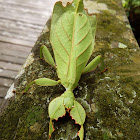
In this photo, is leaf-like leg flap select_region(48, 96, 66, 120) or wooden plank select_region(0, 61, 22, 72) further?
wooden plank select_region(0, 61, 22, 72)

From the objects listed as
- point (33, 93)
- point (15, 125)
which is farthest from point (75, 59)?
point (15, 125)

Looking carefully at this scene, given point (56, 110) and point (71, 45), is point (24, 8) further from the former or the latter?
point (56, 110)

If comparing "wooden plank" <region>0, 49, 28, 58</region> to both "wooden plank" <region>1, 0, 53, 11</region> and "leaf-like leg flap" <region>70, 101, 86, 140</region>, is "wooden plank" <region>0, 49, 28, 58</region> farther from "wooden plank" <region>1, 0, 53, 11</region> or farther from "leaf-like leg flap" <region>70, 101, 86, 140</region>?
"leaf-like leg flap" <region>70, 101, 86, 140</region>

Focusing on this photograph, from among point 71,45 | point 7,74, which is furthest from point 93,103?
point 7,74

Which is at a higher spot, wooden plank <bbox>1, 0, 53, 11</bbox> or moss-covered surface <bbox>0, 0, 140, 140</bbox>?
wooden plank <bbox>1, 0, 53, 11</bbox>

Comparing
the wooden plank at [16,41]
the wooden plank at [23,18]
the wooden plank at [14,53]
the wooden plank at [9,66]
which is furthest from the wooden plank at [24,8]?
the wooden plank at [9,66]

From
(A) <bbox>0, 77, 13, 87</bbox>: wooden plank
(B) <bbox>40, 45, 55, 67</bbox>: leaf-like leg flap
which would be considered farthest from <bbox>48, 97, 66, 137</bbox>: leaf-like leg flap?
(A) <bbox>0, 77, 13, 87</bbox>: wooden plank

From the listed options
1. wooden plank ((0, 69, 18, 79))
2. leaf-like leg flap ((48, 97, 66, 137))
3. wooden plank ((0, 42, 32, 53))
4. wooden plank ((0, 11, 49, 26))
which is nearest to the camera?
leaf-like leg flap ((48, 97, 66, 137))

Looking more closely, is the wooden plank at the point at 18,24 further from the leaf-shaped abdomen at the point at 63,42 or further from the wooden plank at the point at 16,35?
the leaf-shaped abdomen at the point at 63,42

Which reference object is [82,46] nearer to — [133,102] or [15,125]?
[133,102]
